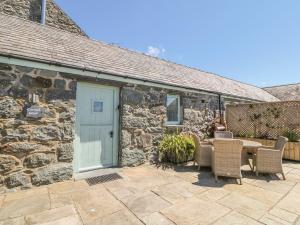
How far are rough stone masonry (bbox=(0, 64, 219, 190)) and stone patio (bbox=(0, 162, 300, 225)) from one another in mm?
413

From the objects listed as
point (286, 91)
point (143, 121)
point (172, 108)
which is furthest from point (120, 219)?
point (286, 91)

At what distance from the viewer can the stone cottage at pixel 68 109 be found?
151 inches

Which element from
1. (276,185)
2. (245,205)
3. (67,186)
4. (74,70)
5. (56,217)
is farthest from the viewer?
(74,70)

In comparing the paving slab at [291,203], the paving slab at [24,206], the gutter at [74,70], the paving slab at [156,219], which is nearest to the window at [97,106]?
the gutter at [74,70]

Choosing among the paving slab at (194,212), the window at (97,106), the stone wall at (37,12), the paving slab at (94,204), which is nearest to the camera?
the paving slab at (194,212)

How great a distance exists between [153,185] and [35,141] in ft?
9.36

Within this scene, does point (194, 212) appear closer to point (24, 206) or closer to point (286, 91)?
point (24, 206)

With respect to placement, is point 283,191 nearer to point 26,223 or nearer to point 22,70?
point 26,223

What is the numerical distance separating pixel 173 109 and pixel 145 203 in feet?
13.9

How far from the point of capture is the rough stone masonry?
3762mm

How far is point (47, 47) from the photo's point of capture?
16.2 feet

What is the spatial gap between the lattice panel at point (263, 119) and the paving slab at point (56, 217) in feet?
27.7

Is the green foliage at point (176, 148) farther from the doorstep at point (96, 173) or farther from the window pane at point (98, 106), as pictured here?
the window pane at point (98, 106)

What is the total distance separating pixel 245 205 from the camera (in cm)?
324
